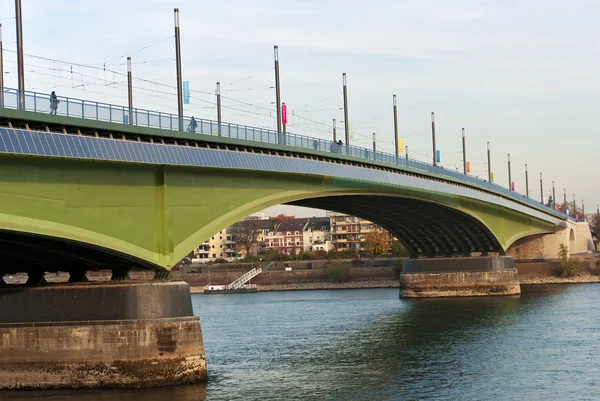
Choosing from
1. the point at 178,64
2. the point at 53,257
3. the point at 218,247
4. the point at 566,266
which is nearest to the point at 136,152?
the point at 53,257

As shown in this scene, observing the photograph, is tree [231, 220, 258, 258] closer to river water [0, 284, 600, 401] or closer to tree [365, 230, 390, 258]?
tree [365, 230, 390, 258]

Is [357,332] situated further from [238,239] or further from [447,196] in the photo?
[238,239]

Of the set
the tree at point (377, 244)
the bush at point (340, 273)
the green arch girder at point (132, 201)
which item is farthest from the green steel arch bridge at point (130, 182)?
the tree at point (377, 244)

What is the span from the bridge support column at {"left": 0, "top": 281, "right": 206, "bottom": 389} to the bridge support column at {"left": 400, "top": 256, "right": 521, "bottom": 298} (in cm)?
5079

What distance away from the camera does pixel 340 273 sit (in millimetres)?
119125

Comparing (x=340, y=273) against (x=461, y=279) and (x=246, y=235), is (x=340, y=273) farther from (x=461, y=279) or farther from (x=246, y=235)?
(x=246, y=235)

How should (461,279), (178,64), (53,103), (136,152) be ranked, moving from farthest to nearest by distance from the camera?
(461,279)
(178,64)
(136,152)
(53,103)

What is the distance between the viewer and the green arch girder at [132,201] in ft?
103

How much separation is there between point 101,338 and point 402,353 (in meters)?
17.3

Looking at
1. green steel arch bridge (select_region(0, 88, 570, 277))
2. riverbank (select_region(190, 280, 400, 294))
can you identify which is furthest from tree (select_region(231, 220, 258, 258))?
green steel arch bridge (select_region(0, 88, 570, 277))

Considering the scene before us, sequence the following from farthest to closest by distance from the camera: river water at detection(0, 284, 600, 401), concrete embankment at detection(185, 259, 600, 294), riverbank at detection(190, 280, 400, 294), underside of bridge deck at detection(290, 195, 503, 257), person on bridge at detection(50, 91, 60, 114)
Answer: riverbank at detection(190, 280, 400, 294)
concrete embankment at detection(185, 259, 600, 294)
underside of bridge deck at detection(290, 195, 503, 257)
river water at detection(0, 284, 600, 401)
person on bridge at detection(50, 91, 60, 114)

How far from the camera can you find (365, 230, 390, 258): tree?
13975cm

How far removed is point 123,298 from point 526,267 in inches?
3113

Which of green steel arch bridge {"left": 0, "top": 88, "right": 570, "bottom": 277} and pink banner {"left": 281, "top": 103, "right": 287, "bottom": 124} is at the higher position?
pink banner {"left": 281, "top": 103, "right": 287, "bottom": 124}
